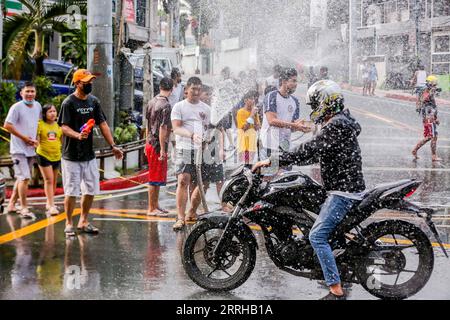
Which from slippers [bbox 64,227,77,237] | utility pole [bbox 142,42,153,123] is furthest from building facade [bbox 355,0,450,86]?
slippers [bbox 64,227,77,237]

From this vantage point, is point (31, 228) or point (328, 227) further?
point (31, 228)

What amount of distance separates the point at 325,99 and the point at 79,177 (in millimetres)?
3676

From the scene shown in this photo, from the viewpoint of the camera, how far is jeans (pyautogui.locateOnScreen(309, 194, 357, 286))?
621 cm

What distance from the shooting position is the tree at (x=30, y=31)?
62.7 ft

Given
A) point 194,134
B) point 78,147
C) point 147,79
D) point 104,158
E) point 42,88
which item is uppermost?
point 147,79

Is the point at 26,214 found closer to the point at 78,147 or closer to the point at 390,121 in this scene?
the point at 78,147

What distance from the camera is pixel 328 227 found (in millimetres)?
6215

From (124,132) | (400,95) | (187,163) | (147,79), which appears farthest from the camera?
(400,95)

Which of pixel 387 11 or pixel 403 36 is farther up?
pixel 387 11

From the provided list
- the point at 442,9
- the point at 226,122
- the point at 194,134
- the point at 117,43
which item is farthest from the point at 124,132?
the point at 442,9

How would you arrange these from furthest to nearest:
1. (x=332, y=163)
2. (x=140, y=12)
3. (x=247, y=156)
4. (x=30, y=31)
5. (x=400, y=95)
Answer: (x=140, y=12) < (x=400, y=95) < (x=30, y=31) < (x=247, y=156) < (x=332, y=163)

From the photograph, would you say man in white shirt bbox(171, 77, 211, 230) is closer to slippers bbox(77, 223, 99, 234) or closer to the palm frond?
slippers bbox(77, 223, 99, 234)

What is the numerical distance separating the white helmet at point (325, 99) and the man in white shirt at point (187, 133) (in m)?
3.12
